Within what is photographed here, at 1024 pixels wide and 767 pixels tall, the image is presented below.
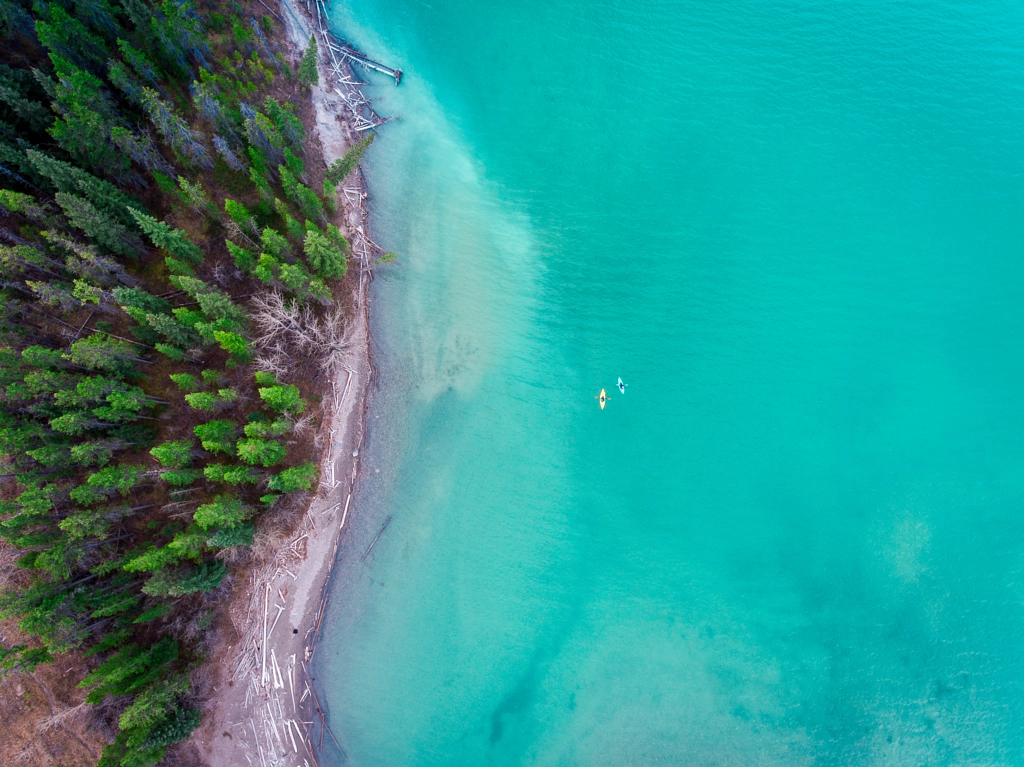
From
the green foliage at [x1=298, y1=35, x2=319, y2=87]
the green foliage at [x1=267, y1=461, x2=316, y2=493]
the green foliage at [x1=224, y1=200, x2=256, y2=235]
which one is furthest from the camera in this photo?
the green foliage at [x1=298, y1=35, x2=319, y2=87]

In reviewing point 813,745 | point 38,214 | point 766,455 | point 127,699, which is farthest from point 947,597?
point 38,214

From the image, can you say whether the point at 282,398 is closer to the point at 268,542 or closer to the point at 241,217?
the point at 268,542

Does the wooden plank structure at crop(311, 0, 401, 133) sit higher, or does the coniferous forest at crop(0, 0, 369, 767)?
the wooden plank structure at crop(311, 0, 401, 133)

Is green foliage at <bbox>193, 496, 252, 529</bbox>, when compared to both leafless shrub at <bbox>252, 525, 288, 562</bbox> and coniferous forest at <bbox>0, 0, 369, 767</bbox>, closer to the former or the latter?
coniferous forest at <bbox>0, 0, 369, 767</bbox>

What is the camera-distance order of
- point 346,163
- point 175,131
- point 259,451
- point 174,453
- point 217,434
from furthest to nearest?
point 346,163
point 175,131
point 217,434
point 259,451
point 174,453

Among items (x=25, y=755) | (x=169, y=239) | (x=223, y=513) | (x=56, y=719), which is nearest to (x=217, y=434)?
(x=223, y=513)

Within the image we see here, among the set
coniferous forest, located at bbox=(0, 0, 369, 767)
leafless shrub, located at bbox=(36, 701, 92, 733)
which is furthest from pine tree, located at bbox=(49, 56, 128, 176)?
leafless shrub, located at bbox=(36, 701, 92, 733)
